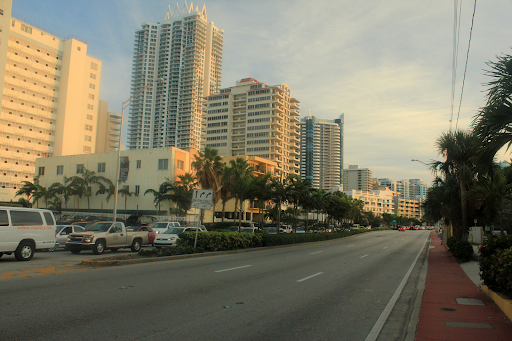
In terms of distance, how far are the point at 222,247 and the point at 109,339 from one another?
608 inches

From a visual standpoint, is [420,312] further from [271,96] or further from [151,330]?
[271,96]

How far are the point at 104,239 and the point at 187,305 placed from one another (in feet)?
42.3

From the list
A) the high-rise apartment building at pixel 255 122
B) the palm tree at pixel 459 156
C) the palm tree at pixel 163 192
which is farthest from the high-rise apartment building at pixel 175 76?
the palm tree at pixel 459 156

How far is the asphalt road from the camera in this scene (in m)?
6.03

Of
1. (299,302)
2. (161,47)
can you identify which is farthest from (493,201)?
(161,47)

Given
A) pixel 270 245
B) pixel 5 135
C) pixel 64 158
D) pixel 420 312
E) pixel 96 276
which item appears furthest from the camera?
pixel 5 135

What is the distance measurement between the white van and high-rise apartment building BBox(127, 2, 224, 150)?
161m

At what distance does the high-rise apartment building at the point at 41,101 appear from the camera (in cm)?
8606

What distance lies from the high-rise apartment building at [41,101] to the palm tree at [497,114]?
93.3 meters

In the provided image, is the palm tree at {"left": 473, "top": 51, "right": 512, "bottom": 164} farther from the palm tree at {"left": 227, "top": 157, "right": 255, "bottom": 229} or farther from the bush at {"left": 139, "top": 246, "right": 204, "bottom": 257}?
the palm tree at {"left": 227, "top": 157, "right": 255, "bottom": 229}

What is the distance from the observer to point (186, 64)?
178875mm

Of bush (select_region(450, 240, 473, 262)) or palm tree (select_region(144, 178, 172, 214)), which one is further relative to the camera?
palm tree (select_region(144, 178, 172, 214))

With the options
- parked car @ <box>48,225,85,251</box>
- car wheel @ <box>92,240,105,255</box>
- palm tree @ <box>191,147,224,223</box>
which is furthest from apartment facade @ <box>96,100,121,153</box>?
car wheel @ <box>92,240,105,255</box>

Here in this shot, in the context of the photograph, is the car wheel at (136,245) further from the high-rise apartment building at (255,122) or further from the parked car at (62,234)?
the high-rise apartment building at (255,122)
